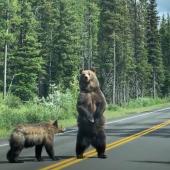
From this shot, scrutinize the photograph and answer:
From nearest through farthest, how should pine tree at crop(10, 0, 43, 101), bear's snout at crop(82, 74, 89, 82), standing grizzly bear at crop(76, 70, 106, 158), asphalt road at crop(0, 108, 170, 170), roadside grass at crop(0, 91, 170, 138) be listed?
asphalt road at crop(0, 108, 170, 170)
bear's snout at crop(82, 74, 89, 82)
standing grizzly bear at crop(76, 70, 106, 158)
roadside grass at crop(0, 91, 170, 138)
pine tree at crop(10, 0, 43, 101)

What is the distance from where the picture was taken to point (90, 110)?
520 inches

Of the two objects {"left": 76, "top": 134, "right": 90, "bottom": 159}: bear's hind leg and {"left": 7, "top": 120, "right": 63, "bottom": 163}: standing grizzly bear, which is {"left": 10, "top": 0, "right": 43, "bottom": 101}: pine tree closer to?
{"left": 76, "top": 134, "right": 90, "bottom": 159}: bear's hind leg

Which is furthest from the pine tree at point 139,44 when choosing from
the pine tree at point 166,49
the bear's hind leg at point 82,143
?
the bear's hind leg at point 82,143

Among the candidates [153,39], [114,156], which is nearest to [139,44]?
[153,39]

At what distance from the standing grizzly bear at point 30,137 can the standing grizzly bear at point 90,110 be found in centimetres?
65

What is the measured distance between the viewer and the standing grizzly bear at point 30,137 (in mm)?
12512

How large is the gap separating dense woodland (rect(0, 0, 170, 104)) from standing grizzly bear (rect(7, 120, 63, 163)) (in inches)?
1182

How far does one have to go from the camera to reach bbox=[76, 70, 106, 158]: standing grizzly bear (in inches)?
518

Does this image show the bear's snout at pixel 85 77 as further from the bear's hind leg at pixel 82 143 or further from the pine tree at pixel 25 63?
the pine tree at pixel 25 63

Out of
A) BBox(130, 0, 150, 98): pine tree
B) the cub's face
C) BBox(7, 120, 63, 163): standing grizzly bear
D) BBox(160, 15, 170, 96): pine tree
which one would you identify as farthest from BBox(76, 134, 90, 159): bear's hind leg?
BBox(160, 15, 170, 96): pine tree

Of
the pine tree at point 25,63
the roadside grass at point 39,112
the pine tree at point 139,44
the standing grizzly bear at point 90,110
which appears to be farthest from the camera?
the pine tree at point 139,44

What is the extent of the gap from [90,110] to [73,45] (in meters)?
54.6

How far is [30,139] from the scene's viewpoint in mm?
12703

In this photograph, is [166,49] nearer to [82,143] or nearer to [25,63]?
[25,63]
